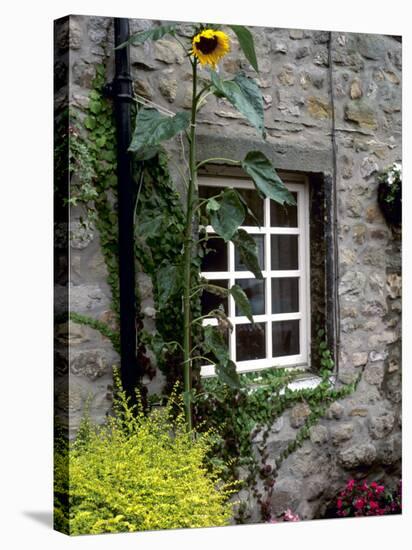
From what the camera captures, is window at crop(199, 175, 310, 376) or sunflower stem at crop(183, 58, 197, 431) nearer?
sunflower stem at crop(183, 58, 197, 431)

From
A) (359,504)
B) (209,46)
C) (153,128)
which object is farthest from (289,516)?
A: (209,46)

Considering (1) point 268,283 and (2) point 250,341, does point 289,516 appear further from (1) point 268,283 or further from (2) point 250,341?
(1) point 268,283

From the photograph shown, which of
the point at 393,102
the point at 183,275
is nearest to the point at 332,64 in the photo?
the point at 393,102

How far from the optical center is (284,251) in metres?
4.25

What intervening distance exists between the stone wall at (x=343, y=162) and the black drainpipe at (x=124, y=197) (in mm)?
167

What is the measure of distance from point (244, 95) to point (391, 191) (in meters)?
1.13

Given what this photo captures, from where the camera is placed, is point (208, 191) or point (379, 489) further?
point (379, 489)

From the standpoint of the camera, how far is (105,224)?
3570 mm

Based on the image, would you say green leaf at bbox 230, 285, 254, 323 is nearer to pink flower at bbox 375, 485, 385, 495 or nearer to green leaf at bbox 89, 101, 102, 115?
green leaf at bbox 89, 101, 102, 115

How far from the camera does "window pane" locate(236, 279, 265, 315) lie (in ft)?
13.4

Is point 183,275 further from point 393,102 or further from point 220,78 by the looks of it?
point 393,102

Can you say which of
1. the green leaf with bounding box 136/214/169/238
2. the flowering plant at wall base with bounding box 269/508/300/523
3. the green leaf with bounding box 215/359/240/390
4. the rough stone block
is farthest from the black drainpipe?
the rough stone block

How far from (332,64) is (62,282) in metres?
1.75

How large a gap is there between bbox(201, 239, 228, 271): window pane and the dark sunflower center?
2.75 feet
